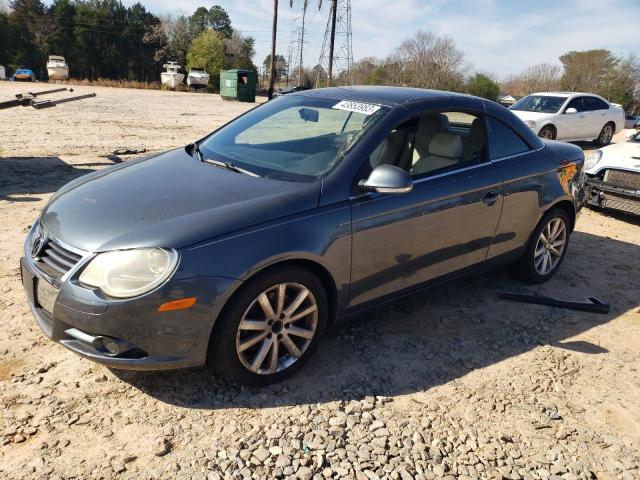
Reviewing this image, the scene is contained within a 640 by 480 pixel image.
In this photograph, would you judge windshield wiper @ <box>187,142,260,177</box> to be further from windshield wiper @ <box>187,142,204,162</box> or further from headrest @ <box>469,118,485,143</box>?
headrest @ <box>469,118,485,143</box>

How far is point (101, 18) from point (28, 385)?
69.7 m

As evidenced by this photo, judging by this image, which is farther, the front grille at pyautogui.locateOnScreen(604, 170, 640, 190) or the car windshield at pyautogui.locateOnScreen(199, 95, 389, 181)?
the front grille at pyautogui.locateOnScreen(604, 170, 640, 190)

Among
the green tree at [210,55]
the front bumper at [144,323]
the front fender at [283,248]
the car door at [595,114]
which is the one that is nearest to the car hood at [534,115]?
the car door at [595,114]

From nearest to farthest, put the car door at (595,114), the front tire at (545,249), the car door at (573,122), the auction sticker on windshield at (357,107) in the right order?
the auction sticker on windshield at (357,107)
the front tire at (545,249)
the car door at (573,122)
the car door at (595,114)

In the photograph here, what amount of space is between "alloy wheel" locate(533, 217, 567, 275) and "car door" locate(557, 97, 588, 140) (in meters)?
10.3

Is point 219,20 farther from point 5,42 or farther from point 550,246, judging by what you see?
point 550,246

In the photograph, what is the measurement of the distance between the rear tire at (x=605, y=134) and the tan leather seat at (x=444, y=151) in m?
14.0

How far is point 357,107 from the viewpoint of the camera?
3.63m

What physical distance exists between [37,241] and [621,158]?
296 inches

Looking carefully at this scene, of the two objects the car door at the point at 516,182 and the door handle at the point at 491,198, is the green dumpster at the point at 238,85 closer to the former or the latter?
the car door at the point at 516,182

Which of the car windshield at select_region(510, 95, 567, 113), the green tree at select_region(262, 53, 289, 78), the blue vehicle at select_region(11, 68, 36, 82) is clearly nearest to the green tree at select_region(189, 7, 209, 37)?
the green tree at select_region(262, 53, 289, 78)

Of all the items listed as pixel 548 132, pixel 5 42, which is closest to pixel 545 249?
pixel 548 132

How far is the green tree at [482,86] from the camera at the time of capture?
39.6 metres

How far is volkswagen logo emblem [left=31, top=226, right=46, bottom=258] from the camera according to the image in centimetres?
286
